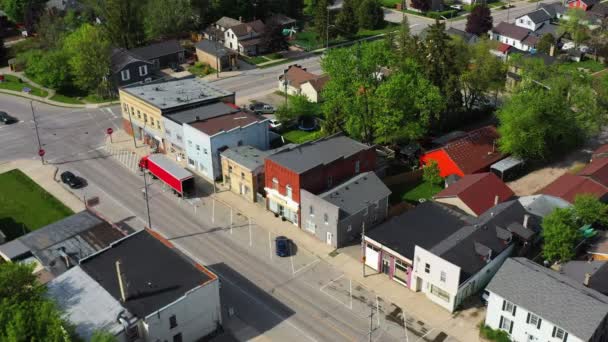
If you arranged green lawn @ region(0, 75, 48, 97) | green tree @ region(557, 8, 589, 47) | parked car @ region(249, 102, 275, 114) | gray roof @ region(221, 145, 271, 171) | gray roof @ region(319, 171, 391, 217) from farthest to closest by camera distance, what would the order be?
green tree @ region(557, 8, 589, 47) → green lawn @ region(0, 75, 48, 97) → parked car @ region(249, 102, 275, 114) → gray roof @ region(221, 145, 271, 171) → gray roof @ region(319, 171, 391, 217)

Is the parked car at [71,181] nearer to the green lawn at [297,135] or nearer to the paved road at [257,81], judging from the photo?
the green lawn at [297,135]

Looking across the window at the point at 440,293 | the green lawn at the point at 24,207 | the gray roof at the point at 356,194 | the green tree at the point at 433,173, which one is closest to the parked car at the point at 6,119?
the green lawn at the point at 24,207

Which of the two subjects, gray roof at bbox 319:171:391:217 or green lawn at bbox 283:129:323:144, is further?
green lawn at bbox 283:129:323:144

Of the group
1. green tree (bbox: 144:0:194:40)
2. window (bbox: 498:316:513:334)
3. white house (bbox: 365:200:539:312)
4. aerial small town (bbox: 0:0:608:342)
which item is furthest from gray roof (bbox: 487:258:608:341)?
green tree (bbox: 144:0:194:40)

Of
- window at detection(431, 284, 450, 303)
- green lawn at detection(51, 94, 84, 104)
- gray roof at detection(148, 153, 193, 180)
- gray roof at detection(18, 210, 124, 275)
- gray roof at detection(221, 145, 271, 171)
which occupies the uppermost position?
gray roof at detection(221, 145, 271, 171)

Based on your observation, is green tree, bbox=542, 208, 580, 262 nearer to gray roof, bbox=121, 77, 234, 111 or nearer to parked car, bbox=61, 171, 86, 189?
gray roof, bbox=121, 77, 234, 111

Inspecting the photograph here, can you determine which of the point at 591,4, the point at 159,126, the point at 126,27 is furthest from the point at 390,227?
the point at 591,4

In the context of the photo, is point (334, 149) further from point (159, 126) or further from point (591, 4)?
point (591, 4)

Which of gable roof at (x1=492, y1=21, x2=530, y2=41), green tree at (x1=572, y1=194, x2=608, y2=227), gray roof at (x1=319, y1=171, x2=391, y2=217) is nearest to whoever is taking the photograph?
green tree at (x1=572, y1=194, x2=608, y2=227)
